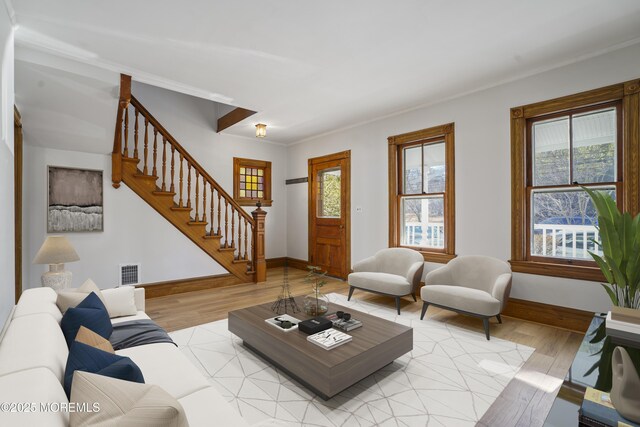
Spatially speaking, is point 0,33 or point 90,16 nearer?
point 0,33

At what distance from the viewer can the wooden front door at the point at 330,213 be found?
5.86 meters

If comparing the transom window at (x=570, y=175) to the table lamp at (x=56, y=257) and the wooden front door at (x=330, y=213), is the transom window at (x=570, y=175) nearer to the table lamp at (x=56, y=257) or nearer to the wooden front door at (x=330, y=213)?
the wooden front door at (x=330, y=213)

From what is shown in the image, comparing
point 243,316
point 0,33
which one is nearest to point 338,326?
point 243,316

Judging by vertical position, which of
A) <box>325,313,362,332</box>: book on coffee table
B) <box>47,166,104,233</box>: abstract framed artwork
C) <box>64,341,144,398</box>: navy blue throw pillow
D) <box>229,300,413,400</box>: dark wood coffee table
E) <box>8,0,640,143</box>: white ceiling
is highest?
<box>8,0,640,143</box>: white ceiling

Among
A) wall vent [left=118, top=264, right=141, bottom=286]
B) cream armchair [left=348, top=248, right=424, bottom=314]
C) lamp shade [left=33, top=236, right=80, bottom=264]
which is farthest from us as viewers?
wall vent [left=118, top=264, right=141, bottom=286]

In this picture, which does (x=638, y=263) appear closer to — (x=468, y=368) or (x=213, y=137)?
(x=468, y=368)

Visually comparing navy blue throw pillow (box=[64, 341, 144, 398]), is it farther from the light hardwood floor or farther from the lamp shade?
the lamp shade

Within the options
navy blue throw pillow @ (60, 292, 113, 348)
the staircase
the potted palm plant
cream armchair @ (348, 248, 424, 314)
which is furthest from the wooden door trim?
the potted palm plant

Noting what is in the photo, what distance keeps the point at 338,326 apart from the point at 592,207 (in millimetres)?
3059

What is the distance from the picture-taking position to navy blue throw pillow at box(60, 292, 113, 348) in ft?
5.90

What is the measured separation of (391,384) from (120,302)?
232cm

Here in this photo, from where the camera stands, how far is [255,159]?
268 inches

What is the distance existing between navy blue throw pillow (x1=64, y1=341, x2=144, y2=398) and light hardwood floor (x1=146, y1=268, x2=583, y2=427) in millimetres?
1976

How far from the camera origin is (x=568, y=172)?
11.4 ft
